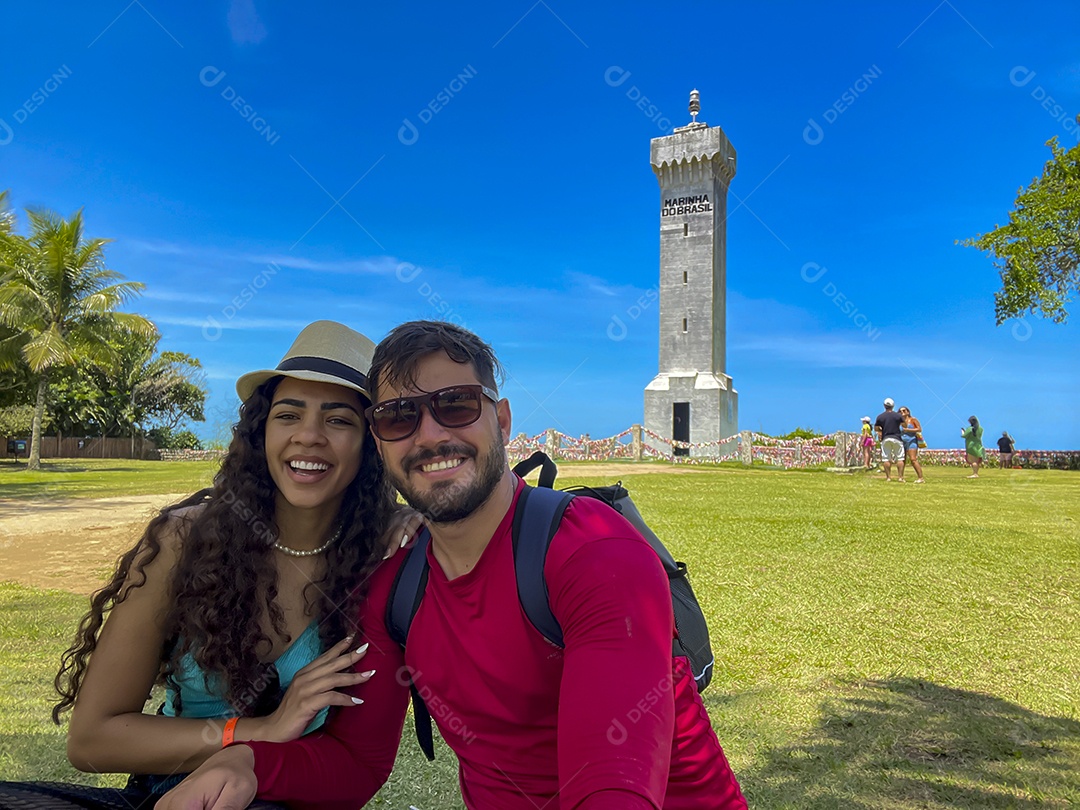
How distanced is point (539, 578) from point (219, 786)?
0.96 metres

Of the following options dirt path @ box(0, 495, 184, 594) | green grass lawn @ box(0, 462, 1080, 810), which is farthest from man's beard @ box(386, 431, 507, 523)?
dirt path @ box(0, 495, 184, 594)

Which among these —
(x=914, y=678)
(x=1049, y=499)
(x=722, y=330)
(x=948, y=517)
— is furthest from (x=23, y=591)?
(x=722, y=330)

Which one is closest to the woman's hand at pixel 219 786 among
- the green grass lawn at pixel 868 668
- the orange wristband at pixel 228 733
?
the orange wristband at pixel 228 733

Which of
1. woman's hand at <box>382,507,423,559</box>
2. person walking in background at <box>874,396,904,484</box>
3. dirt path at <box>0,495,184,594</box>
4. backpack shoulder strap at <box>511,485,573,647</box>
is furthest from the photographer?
person walking in background at <box>874,396,904,484</box>

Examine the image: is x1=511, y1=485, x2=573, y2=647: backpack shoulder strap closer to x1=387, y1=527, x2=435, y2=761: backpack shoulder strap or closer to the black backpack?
the black backpack

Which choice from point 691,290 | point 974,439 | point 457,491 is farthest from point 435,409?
point 691,290

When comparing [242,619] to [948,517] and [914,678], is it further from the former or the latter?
[948,517]

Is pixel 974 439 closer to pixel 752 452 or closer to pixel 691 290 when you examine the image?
pixel 752 452

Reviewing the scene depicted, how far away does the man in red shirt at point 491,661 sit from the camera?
4.78 ft

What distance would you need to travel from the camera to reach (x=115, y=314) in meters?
29.4

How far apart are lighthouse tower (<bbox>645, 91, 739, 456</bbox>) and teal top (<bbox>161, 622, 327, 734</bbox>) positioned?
3473cm

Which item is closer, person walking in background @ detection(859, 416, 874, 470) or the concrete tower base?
person walking in background @ detection(859, 416, 874, 470)

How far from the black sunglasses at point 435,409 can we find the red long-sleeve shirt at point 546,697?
1.19 feet

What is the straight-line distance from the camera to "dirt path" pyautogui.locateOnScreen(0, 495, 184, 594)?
7.37 meters
